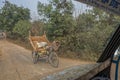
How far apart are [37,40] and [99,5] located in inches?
153

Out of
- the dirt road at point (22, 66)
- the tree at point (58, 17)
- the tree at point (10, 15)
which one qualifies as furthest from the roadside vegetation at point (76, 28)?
the tree at point (10, 15)

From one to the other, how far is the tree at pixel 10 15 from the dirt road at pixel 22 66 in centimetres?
158

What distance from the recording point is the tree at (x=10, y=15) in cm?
752

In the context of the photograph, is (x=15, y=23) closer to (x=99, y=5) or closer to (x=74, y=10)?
(x=74, y=10)

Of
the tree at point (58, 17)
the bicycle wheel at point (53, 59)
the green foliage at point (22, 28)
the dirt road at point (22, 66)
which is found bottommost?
the dirt road at point (22, 66)

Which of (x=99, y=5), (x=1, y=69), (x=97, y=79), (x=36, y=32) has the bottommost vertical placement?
(x=1, y=69)

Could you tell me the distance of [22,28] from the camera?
677 cm

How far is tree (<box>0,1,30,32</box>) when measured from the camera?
7521 millimetres

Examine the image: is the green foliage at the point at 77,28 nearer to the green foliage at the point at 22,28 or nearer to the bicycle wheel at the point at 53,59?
the bicycle wheel at the point at 53,59

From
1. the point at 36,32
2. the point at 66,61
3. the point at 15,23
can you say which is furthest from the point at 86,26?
the point at 15,23

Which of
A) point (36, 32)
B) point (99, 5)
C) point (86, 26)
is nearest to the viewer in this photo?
A: point (99, 5)

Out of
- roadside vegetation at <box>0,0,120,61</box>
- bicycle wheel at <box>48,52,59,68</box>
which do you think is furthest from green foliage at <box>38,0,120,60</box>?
bicycle wheel at <box>48,52,59,68</box>

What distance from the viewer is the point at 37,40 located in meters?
5.12

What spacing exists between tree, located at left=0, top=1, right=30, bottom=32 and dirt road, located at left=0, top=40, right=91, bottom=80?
1.58m
